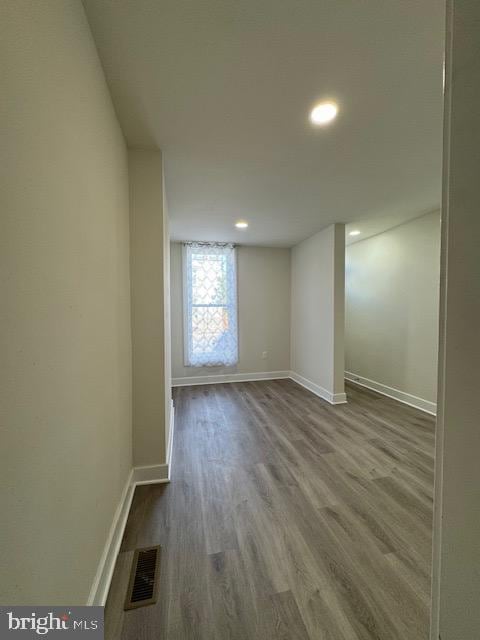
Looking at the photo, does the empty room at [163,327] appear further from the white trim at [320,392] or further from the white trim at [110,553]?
the white trim at [320,392]

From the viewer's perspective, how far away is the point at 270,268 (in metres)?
4.43

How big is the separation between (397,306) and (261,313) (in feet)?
6.86

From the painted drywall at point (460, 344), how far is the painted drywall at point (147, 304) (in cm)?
161

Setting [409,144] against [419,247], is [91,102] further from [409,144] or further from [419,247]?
[419,247]

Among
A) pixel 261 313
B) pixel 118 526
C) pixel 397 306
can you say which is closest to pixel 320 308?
pixel 397 306

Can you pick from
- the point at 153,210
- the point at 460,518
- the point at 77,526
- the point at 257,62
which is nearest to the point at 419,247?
the point at 257,62

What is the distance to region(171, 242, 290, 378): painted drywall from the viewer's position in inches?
169

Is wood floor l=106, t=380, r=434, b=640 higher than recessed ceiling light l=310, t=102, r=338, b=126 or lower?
lower

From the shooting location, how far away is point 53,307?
71cm

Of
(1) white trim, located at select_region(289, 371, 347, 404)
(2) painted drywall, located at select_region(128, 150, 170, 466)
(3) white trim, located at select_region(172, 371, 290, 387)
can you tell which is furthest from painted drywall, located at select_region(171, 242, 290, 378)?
(2) painted drywall, located at select_region(128, 150, 170, 466)

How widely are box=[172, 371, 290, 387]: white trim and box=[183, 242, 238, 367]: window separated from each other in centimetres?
25

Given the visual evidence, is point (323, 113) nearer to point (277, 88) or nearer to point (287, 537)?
point (277, 88)

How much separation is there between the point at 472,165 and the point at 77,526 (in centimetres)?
140

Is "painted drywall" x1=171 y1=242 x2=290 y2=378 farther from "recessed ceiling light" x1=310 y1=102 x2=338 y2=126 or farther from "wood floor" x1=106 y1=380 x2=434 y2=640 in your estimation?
"recessed ceiling light" x1=310 y1=102 x2=338 y2=126
